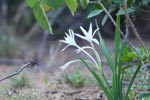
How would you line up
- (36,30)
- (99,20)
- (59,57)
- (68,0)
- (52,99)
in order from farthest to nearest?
(36,30) → (59,57) → (99,20) → (52,99) → (68,0)

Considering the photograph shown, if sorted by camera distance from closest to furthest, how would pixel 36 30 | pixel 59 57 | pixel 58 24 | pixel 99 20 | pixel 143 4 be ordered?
1. pixel 143 4
2. pixel 99 20
3. pixel 59 57
4. pixel 58 24
5. pixel 36 30

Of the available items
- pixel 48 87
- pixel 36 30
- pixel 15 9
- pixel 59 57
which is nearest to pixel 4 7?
pixel 15 9

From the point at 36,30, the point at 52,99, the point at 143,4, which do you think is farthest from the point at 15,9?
the point at 143,4

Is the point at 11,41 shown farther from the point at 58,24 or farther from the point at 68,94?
the point at 68,94

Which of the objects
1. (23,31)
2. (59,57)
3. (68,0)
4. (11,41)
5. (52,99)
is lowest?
(52,99)

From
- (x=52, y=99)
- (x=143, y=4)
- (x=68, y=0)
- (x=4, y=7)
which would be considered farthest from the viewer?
(x=4, y=7)

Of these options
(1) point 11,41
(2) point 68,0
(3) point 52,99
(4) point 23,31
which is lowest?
(3) point 52,99

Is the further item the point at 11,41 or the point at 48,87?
the point at 11,41

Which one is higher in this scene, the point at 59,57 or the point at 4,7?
the point at 4,7

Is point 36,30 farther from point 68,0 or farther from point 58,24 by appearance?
point 68,0
